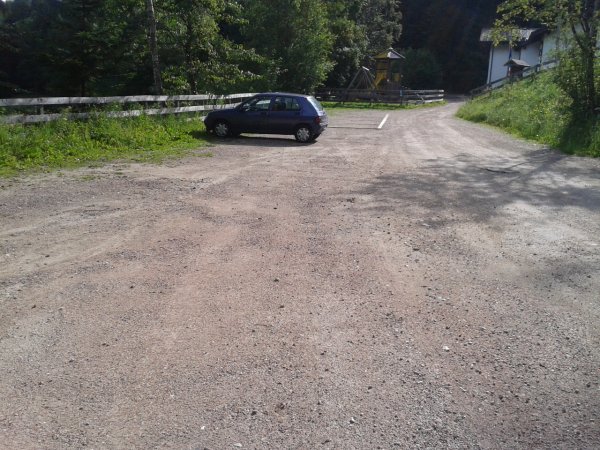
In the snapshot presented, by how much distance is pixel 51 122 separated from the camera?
13148 mm

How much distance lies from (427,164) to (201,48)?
36.5 feet

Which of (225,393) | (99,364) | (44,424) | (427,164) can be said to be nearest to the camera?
(44,424)

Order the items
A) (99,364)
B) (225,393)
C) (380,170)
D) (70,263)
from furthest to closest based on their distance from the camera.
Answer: (380,170) < (70,263) < (99,364) < (225,393)

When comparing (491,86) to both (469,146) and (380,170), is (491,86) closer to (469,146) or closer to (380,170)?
(469,146)

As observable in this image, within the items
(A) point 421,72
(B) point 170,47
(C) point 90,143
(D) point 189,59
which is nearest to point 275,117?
(D) point 189,59

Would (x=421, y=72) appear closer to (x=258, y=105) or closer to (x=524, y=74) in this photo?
(x=524, y=74)

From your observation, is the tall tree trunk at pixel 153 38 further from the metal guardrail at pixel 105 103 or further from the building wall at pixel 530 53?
the building wall at pixel 530 53

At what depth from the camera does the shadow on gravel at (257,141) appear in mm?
17266

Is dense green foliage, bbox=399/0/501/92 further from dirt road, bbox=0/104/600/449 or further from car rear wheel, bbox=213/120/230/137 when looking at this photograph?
dirt road, bbox=0/104/600/449

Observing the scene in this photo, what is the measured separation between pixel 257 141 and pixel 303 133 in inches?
62.8

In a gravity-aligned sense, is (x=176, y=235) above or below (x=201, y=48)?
below

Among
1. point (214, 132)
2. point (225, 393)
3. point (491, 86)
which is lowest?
point (225, 393)

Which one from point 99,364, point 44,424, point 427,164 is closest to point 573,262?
point 99,364

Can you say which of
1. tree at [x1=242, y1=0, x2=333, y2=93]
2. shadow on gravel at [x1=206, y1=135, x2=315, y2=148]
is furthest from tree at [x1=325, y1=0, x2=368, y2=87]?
shadow on gravel at [x1=206, y1=135, x2=315, y2=148]
